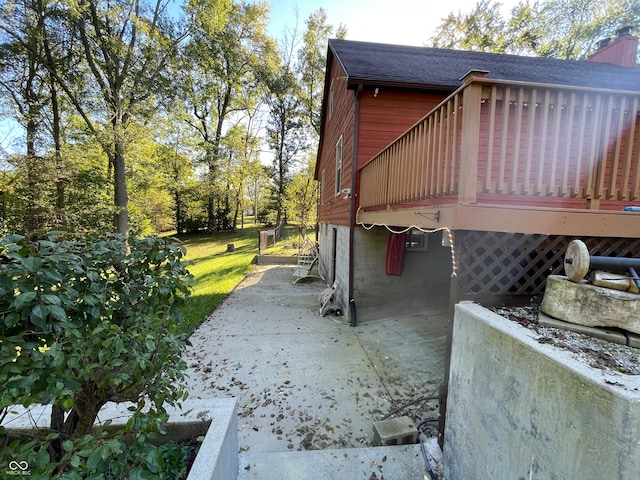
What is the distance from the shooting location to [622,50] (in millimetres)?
8883

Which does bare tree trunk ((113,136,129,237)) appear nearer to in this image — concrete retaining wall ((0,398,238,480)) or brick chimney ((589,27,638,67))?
concrete retaining wall ((0,398,238,480))

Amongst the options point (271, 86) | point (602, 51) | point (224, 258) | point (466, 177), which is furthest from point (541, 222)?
point (271, 86)

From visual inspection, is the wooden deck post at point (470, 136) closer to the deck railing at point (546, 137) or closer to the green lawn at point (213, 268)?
the deck railing at point (546, 137)

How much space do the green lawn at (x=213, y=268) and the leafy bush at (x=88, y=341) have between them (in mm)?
273

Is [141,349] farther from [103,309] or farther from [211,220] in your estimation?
[211,220]

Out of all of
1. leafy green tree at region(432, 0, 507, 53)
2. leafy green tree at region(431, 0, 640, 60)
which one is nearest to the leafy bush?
leafy green tree at region(432, 0, 507, 53)

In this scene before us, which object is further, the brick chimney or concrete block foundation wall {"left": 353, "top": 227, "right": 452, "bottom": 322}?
the brick chimney

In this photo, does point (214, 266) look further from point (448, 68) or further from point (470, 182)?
point (470, 182)

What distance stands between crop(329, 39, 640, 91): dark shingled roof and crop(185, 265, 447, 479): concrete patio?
502cm

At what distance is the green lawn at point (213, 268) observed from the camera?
6.78 meters

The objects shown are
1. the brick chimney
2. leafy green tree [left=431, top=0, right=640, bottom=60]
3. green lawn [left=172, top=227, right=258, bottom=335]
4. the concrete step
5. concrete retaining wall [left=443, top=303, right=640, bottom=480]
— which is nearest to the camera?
concrete retaining wall [left=443, top=303, right=640, bottom=480]

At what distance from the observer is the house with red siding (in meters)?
2.38

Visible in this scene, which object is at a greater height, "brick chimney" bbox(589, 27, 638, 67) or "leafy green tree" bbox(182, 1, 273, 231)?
"leafy green tree" bbox(182, 1, 273, 231)

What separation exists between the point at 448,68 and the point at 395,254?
16.5 ft
